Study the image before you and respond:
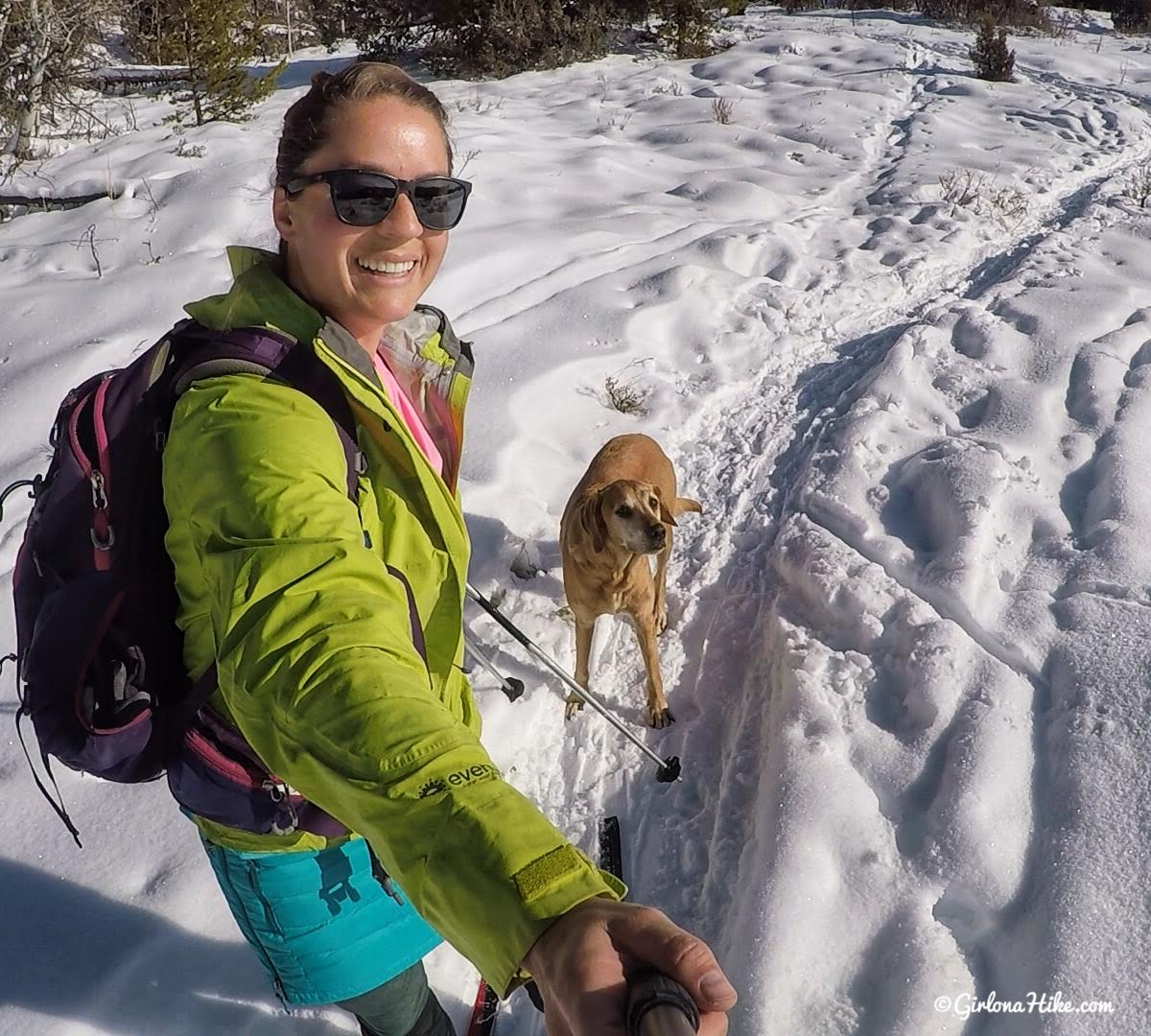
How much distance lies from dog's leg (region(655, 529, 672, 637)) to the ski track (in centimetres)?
5

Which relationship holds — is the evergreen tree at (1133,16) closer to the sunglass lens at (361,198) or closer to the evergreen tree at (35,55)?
the evergreen tree at (35,55)

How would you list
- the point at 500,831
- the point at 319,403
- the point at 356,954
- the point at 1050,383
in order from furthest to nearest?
1. the point at 1050,383
2. the point at 356,954
3. the point at 319,403
4. the point at 500,831

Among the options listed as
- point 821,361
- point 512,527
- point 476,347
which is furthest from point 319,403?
point 821,361

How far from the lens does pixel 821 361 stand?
4562 mm

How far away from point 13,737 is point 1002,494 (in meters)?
3.60

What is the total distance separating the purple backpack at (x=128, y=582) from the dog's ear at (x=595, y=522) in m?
1.70

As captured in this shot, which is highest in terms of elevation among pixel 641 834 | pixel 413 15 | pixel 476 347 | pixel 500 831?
pixel 413 15

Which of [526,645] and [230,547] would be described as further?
[526,645]

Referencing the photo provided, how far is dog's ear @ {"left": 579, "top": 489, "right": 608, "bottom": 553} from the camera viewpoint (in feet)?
9.16

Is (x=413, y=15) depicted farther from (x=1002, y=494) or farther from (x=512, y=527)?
(x=1002, y=494)

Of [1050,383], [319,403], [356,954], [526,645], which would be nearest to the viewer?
[319,403]

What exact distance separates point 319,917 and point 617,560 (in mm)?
1568

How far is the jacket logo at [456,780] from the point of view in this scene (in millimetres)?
745

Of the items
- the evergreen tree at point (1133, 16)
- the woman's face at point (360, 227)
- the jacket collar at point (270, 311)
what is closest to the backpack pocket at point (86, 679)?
the jacket collar at point (270, 311)
